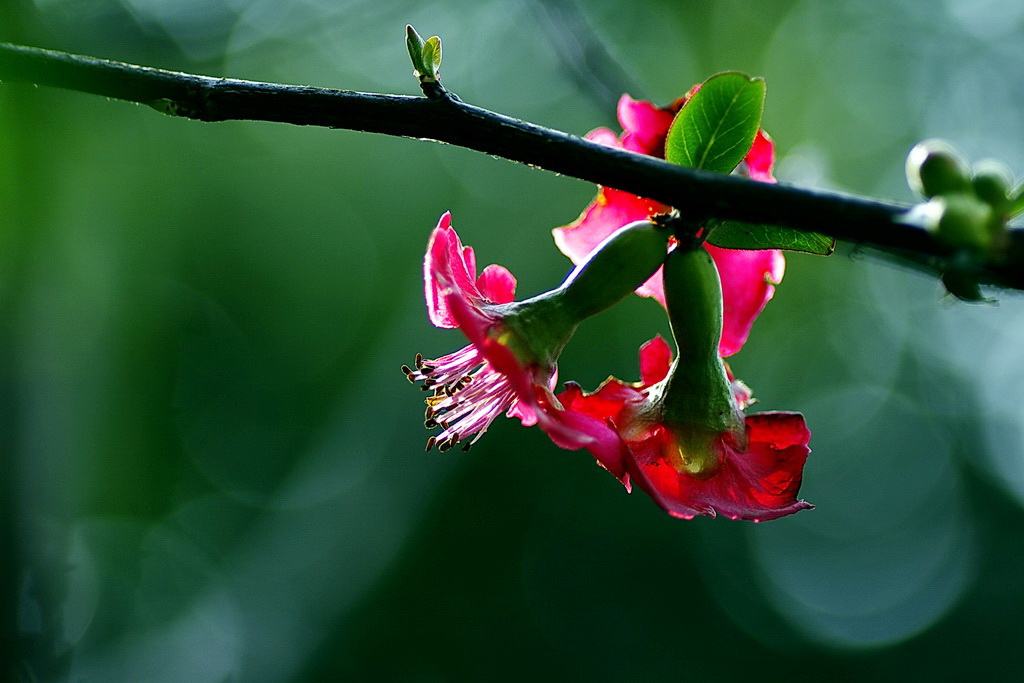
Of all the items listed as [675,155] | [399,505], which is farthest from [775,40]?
[675,155]

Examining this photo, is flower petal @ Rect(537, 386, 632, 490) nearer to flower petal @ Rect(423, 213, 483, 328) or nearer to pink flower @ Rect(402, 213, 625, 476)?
pink flower @ Rect(402, 213, 625, 476)

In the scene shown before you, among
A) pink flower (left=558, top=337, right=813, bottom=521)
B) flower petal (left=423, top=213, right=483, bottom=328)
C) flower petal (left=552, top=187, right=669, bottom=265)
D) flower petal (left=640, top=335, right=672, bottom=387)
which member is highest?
flower petal (left=423, top=213, right=483, bottom=328)

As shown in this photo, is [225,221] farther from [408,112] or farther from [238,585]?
[408,112]

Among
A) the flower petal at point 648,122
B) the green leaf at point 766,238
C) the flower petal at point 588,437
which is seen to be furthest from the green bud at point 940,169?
the flower petal at point 648,122

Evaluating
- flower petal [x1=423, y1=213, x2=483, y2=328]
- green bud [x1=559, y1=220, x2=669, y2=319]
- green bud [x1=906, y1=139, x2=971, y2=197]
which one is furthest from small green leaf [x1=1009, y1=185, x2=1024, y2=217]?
flower petal [x1=423, y1=213, x2=483, y2=328]

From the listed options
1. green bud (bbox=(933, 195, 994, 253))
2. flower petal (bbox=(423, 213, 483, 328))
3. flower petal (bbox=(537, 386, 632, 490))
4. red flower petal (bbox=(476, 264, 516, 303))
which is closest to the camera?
green bud (bbox=(933, 195, 994, 253))

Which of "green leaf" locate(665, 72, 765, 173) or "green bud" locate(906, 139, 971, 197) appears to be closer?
"green bud" locate(906, 139, 971, 197)

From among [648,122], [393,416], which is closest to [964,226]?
[648,122]
